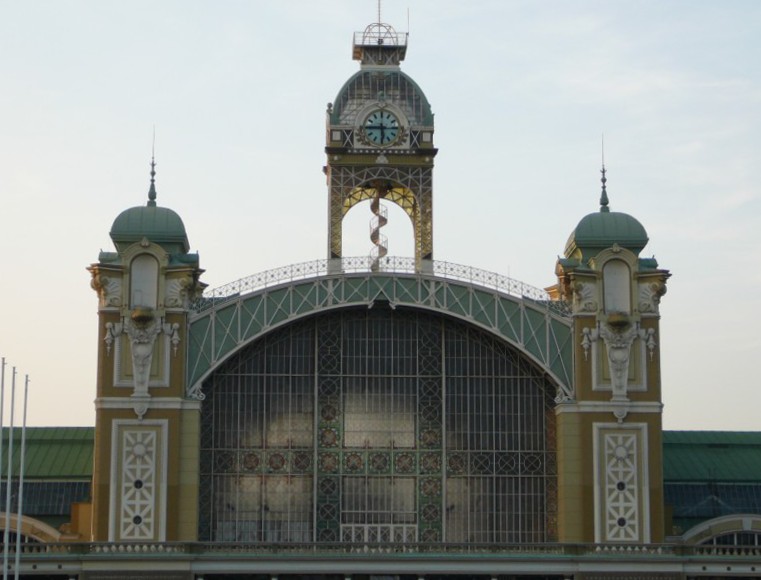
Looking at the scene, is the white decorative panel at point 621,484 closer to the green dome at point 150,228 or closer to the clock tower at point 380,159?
the clock tower at point 380,159

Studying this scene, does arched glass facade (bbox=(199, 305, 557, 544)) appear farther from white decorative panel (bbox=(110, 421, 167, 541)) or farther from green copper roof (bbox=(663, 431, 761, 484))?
green copper roof (bbox=(663, 431, 761, 484))

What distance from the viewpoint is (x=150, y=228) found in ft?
287

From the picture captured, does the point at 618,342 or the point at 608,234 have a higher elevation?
the point at 608,234

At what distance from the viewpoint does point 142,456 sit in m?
84.4

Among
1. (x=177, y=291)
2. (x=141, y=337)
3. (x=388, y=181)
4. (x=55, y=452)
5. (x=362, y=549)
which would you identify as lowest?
(x=362, y=549)

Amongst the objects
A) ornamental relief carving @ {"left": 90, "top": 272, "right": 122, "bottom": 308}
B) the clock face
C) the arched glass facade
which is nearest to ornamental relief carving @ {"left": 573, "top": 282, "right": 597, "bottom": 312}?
the arched glass facade

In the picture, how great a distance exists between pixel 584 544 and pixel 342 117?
28.0m

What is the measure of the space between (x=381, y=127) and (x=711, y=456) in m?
26.4

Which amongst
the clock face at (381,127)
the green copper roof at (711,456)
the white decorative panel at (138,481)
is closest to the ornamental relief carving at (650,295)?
the green copper roof at (711,456)

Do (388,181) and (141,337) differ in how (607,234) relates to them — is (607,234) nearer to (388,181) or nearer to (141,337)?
(388,181)

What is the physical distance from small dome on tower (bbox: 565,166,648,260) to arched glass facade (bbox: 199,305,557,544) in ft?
21.8

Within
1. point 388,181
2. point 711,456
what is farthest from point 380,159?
point 711,456

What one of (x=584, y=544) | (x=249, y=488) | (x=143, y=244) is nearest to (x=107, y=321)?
(x=143, y=244)

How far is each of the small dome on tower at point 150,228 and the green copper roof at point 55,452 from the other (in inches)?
525
